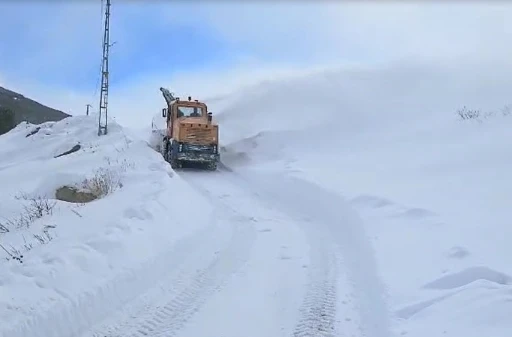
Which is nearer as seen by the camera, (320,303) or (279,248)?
(320,303)

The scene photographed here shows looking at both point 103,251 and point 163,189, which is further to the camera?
point 163,189

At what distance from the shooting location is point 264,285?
716 centimetres

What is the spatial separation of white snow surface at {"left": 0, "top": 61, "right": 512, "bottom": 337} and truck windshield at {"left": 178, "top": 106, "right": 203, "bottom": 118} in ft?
10.2

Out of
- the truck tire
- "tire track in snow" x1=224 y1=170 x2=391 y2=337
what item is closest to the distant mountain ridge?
the truck tire

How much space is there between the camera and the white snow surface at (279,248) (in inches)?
223

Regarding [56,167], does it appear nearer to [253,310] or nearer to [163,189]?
[163,189]

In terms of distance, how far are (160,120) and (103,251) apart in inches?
1239

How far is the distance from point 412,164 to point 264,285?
10.6 m

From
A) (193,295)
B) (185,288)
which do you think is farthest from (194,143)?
(193,295)

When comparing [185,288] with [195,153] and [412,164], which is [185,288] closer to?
[412,164]

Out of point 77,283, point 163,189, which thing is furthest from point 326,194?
point 77,283

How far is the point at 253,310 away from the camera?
244 inches

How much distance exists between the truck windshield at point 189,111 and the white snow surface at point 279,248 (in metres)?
3.11

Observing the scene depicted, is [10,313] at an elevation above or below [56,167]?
above
